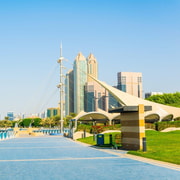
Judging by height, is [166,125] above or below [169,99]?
below

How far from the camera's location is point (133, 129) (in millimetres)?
20359

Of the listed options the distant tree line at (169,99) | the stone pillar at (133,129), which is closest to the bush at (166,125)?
the stone pillar at (133,129)

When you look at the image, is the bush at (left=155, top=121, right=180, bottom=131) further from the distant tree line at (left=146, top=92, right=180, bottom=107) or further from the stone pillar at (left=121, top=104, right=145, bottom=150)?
the distant tree line at (left=146, top=92, right=180, bottom=107)

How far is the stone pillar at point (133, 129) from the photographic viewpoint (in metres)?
19.4

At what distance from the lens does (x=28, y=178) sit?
1041 centimetres

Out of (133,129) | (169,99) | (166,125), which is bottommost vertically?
(166,125)

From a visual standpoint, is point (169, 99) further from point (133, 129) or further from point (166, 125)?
point (133, 129)

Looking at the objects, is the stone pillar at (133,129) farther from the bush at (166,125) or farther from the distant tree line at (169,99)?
the distant tree line at (169,99)

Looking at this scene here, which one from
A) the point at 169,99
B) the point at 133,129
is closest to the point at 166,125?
the point at 133,129

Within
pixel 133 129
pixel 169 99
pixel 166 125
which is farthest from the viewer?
pixel 169 99

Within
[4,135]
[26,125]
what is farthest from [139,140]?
[26,125]

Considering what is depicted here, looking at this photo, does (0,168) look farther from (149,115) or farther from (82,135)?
(149,115)

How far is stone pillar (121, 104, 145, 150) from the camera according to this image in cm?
1942

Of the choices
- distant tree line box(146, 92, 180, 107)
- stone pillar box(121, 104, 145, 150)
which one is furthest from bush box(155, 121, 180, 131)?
distant tree line box(146, 92, 180, 107)
